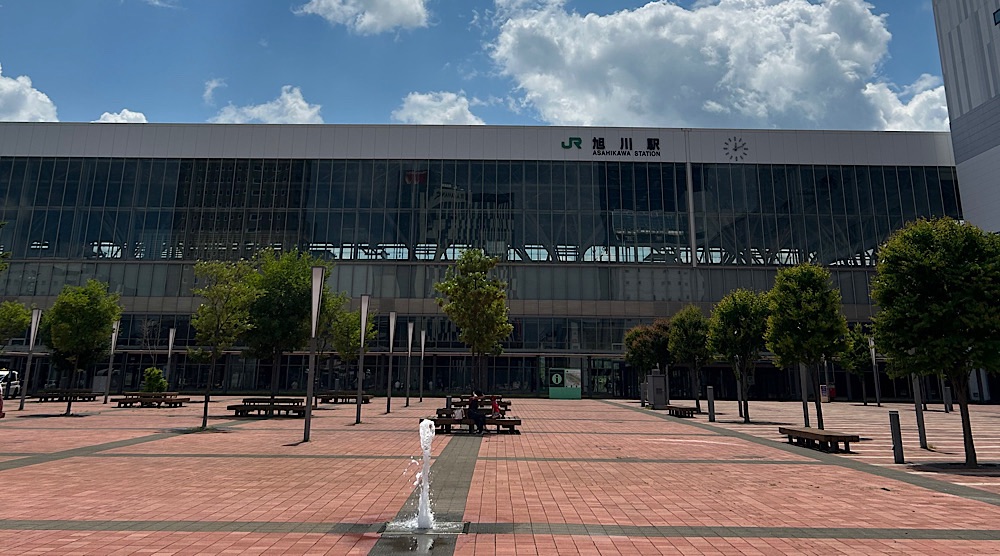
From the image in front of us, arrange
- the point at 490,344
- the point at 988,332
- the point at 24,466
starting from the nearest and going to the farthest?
the point at 24,466
the point at 988,332
the point at 490,344

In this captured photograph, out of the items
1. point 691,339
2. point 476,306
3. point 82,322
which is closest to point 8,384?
point 82,322

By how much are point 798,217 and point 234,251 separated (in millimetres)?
51202

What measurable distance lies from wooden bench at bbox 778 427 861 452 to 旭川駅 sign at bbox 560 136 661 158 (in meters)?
38.7

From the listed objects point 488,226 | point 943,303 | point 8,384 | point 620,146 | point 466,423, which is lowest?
point 466,423

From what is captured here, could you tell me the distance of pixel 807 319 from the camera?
20250mm

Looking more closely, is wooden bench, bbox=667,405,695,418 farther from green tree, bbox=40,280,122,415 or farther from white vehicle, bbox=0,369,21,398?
white vehicle, bbox=0,369,21,398

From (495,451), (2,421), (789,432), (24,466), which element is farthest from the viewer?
(2,421)

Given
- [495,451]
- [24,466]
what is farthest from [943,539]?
[24,466]

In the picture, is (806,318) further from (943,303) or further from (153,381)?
(153,381)

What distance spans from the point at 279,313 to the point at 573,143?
33.0 metres

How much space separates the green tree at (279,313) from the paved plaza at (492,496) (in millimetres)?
11554

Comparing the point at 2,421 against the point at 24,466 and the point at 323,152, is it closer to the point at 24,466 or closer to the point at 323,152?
the point at 24,466

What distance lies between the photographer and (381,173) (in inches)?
2039

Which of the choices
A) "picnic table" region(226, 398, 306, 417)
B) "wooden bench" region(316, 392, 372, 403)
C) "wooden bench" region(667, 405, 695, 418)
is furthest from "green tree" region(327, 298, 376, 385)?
"wooden bench" region(667, 405, 695, 418)
